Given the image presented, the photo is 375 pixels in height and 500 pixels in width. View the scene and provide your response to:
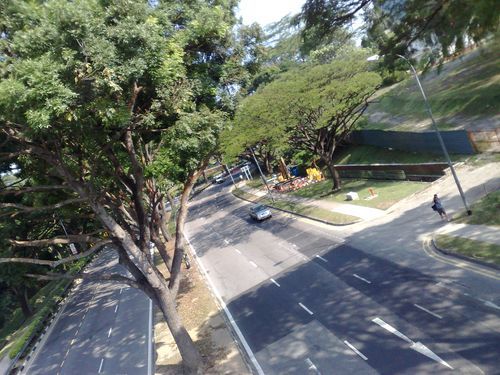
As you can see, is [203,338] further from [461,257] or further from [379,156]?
[379,156]

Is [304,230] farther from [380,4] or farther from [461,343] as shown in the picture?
[380,4]

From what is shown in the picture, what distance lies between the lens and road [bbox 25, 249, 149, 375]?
2122cm

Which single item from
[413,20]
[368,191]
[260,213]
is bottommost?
[368,191]

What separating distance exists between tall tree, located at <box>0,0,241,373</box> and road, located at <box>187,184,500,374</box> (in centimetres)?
432

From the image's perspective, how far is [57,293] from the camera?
39.4 metres

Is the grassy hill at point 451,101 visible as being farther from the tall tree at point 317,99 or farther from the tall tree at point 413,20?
the tall tree at point 413,20

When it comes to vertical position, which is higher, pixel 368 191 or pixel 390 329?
pixel 368 191

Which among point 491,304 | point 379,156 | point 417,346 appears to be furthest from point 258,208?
point 417,346

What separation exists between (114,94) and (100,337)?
1779cm

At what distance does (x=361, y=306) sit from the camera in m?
17.2

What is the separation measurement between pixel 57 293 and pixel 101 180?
27049mm

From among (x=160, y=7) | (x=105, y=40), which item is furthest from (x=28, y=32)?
(x=160, y=7)

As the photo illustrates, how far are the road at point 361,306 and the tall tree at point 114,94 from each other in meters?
4.32

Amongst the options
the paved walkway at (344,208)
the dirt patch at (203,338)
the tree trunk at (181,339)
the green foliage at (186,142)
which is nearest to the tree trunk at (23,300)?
the dirt patch at (203,338)
